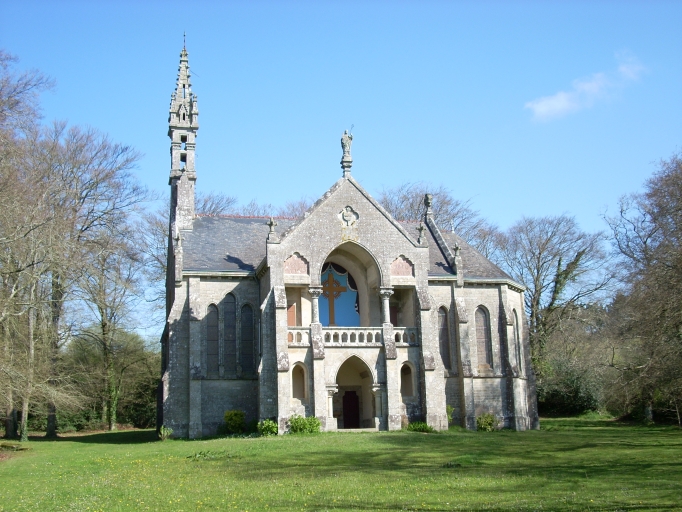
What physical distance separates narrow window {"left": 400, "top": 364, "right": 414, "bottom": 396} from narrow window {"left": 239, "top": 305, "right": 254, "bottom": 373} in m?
7.54

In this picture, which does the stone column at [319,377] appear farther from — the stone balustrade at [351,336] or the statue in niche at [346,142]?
the statue in niche at [346,142]

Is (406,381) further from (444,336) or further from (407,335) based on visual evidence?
(444,336)

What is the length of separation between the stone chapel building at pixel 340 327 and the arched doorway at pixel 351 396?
0.18ft

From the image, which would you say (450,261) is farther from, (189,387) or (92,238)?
(92,238)

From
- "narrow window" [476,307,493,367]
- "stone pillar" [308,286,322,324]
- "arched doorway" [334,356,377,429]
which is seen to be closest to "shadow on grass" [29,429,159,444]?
"arched doorway" [334,356,377,429]

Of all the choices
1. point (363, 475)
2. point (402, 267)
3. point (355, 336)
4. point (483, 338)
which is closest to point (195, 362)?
point (355, 336)

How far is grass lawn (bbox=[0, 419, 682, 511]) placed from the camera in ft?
50.5

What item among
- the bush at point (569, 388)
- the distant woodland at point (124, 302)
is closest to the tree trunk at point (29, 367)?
the distant woodland at point (124, 302)

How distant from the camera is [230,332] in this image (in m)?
38.1

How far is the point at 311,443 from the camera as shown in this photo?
2795 centimetres

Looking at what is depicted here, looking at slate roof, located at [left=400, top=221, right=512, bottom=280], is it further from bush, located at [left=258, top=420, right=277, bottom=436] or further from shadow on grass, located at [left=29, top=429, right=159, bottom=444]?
shadow on grass, located at [left=29, top=429, right=159, bottom=444]

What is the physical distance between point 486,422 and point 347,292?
9.56 m

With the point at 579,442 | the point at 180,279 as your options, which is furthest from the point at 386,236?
A: the point at 579,442

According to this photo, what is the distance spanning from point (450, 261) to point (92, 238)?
67.2 feet
